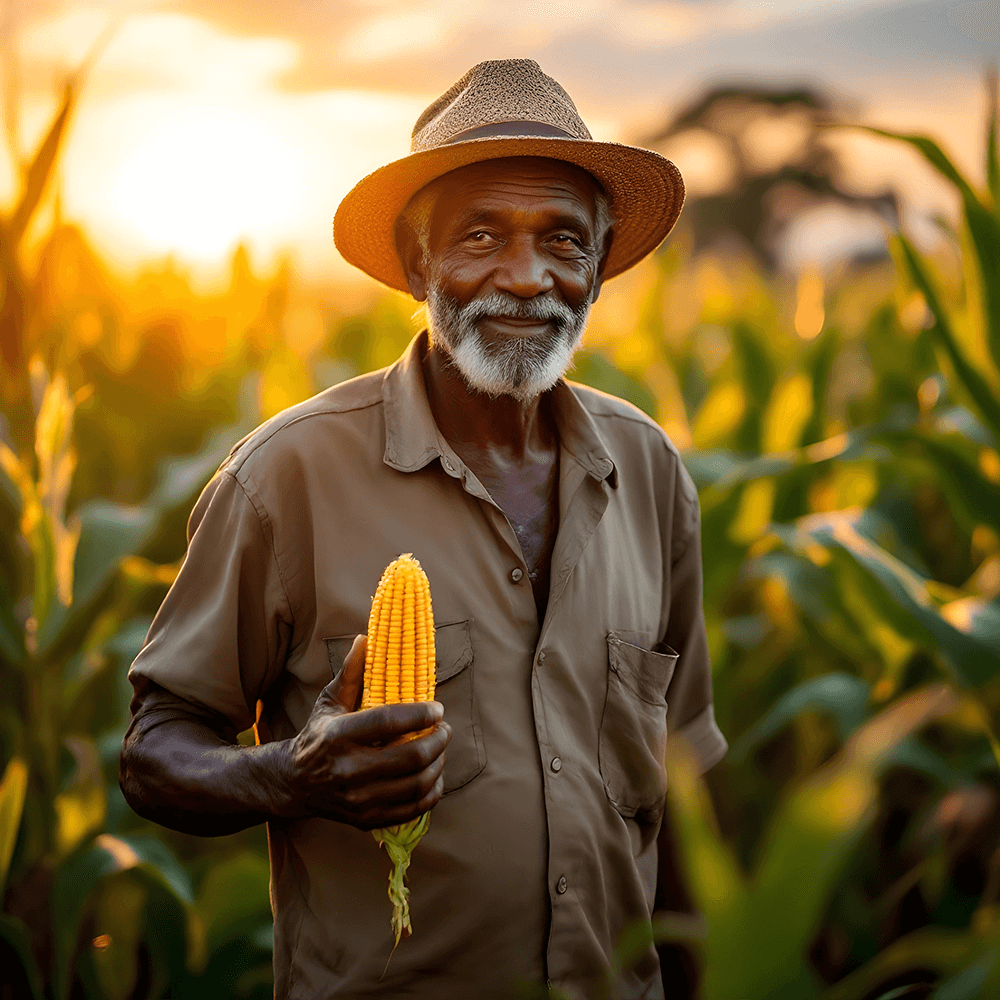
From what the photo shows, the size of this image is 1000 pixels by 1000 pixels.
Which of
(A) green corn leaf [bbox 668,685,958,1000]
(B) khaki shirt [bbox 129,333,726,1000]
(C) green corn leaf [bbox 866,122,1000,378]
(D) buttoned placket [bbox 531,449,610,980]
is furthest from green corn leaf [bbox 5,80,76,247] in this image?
(A) green corn leaf [bbox 668,685,958,1000]

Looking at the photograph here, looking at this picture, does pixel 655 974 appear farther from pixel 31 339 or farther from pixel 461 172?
pixel 31 339

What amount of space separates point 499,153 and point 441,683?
98 centimetres

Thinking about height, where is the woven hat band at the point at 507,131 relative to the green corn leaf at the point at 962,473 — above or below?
above

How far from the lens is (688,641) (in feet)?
7.38

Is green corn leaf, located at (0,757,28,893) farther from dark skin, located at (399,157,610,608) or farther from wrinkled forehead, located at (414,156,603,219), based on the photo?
wrinkled forehead, located at (414,156,603,219)

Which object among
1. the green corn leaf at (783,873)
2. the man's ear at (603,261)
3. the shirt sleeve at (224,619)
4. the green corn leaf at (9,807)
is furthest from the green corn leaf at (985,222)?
the green corn leaf at (9,807)

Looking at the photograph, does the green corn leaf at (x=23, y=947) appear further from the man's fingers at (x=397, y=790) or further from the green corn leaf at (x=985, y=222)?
the green corn leaf at (x=985, y=222)

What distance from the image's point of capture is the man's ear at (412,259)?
85.2 inches

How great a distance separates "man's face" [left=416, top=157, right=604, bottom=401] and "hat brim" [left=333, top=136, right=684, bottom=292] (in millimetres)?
57

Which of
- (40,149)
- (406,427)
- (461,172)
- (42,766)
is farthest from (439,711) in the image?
(40,149)

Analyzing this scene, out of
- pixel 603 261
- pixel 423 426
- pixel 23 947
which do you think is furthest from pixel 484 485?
pixel 23 947

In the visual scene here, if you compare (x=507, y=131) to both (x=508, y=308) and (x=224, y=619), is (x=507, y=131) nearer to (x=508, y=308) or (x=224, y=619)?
(x=508, y=308)

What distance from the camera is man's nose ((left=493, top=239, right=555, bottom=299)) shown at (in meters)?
1.95

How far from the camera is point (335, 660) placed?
69.5 inches
